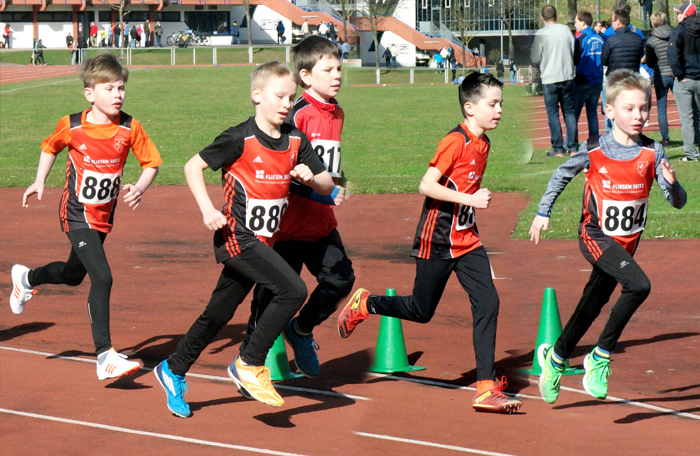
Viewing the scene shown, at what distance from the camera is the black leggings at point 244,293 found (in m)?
4.86

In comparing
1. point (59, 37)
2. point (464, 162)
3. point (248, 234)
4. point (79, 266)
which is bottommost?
→ point (79, 266)

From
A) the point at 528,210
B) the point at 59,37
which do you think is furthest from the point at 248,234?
the point at 59,37

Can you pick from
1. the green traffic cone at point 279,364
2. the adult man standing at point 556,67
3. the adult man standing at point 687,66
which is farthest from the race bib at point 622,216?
the adult man standing at point 687,66

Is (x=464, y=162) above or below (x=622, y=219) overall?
above

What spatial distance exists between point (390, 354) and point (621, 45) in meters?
8.90

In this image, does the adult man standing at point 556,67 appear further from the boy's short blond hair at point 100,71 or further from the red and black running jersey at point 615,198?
the boy's short blond hair at point 100,71

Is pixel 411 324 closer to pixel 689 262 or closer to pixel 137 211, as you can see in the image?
pixel 689 262

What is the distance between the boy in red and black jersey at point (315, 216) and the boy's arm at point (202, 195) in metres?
0.76

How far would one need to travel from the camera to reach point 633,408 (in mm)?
5113

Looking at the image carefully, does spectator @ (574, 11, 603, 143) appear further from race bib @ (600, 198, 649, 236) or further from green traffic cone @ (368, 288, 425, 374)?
race bib @ (600, 198, 649, 236)

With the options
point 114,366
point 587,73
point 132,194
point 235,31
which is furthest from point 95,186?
point 235,31

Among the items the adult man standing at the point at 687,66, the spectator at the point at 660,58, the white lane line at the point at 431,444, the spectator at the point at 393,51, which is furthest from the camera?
the spectator at the point at 393,51

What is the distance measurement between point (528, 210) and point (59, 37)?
56252 millimetres

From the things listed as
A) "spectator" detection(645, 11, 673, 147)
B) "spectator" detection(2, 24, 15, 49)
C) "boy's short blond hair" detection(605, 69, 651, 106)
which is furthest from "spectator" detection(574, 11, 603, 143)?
"spectator" detection(2, 24, 15, 49)
